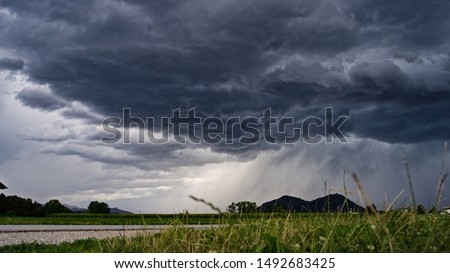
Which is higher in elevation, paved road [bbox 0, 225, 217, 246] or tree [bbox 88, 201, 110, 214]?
tree [bbox 88, 201, 110, 214]

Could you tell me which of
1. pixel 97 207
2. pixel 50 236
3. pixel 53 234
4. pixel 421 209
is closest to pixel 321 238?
pixel 421 209

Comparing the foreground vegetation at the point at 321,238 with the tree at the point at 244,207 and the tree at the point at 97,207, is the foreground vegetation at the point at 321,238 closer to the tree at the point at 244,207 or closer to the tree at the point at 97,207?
the tree at the point at 244,207

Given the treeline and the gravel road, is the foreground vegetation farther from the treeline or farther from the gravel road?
the treeline

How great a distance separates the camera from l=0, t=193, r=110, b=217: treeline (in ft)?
113

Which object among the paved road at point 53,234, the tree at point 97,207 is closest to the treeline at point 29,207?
the tree at point 97,207

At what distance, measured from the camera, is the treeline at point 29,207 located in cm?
3438

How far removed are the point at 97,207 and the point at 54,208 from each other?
3.25 m

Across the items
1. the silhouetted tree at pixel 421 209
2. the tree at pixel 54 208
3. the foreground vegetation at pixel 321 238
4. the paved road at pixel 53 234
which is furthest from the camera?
the tree at pixel 54 208

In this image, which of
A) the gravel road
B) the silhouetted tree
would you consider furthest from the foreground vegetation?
the gravel road

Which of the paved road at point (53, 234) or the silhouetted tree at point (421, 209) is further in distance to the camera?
the paved road at point (53, 234)
